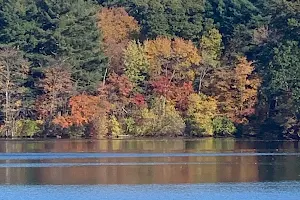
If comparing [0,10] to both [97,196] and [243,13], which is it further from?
[97,196]

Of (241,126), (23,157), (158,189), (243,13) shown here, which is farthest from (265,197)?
(243,13)

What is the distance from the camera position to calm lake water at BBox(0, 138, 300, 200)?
38219 mm

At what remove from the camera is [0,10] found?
3162 inches

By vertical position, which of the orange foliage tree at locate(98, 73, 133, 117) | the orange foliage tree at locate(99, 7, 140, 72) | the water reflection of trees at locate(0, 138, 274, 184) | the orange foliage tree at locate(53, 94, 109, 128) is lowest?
the water reflection of trees at locate(0, 138, 274, 184)

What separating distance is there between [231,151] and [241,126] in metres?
19.9

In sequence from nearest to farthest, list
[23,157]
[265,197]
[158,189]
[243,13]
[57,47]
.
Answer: [265,197]
[158,189]
[23,157]
[57,47]
[243,13]

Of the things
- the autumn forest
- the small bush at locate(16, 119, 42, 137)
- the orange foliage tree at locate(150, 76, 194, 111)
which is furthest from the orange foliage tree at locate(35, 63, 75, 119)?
the orange foliage tree at locate(150, 76, 194, 111)

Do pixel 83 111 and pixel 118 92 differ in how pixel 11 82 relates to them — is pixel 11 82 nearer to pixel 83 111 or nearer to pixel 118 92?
pixel 83 111

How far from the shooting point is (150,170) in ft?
155

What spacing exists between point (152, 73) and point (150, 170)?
33791 mm

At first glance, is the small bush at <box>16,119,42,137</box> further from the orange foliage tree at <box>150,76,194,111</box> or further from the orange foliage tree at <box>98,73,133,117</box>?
the orange foliage tree at <box>150,76,194,111</box>

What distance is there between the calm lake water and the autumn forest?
367 inches

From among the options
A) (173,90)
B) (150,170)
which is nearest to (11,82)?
(173,90)

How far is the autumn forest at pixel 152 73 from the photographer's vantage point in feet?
251
